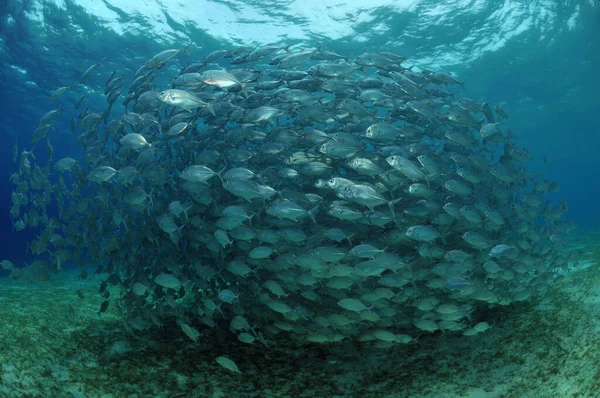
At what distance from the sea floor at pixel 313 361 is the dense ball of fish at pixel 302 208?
0.41 meters

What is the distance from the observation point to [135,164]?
733cm

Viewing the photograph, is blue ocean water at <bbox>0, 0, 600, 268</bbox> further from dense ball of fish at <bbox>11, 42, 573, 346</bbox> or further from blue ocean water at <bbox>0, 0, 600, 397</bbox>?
dense ball of fish at <bbox>11, 42, 573, 346</bbox>

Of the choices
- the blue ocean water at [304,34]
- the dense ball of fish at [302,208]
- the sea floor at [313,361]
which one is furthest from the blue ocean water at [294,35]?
the sea floor at [313,361]

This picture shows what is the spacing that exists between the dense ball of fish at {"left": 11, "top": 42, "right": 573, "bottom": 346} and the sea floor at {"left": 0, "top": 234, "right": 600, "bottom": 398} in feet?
1.36

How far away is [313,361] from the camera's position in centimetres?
706

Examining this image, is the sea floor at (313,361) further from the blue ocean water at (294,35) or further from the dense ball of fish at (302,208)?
the blue ocean water at (294,35)

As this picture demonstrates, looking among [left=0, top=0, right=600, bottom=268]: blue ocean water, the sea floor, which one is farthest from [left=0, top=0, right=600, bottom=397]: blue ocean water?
the sea floor

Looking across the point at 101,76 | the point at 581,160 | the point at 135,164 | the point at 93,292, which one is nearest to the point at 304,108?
the point at 135,164

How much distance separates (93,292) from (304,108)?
9587 mm

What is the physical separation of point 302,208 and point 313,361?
2.91 metres

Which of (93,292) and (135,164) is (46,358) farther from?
(93,292)

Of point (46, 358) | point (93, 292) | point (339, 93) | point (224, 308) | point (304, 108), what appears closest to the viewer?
point (46, 358)

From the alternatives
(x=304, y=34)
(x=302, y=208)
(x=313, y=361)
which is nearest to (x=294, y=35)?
(x=304, y=34)

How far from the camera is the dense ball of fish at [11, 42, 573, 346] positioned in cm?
648
